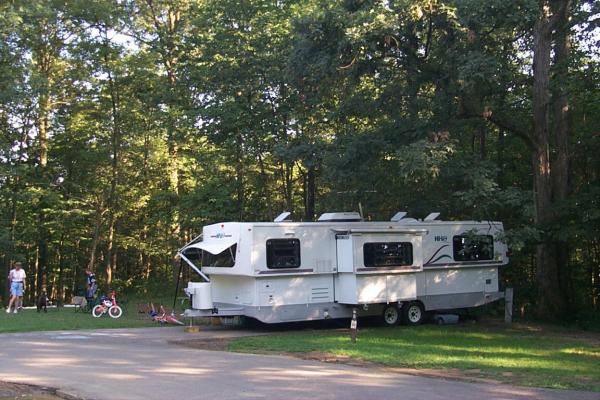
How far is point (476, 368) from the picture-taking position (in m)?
10.8

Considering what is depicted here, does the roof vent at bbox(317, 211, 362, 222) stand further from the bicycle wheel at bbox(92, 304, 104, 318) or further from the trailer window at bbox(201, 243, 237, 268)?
the bicycle wheel at bbox(92, 304, 104, 318)

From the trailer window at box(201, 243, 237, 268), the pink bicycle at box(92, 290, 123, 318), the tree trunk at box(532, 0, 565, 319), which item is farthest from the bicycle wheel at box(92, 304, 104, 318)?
the tree trunk at box(532, 0, 565, 319)

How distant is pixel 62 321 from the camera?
18344mm

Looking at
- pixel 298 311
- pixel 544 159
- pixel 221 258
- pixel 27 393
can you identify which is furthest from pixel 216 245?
pixel 544 159

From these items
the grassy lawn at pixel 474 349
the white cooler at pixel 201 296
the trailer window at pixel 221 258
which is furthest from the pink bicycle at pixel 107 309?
the grassy lawn at pixel 474 349

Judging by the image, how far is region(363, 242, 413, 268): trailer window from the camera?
1759 cm

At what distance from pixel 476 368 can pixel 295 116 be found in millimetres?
15023

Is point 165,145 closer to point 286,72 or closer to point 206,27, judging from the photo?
point 206,27

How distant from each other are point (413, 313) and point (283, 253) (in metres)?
4.86

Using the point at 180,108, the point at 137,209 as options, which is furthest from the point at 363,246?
the point at 137,209

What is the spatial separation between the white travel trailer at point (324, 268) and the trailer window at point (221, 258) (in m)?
0.03

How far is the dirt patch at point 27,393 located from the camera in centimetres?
830

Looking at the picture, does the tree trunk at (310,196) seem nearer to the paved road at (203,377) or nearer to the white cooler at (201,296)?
the white cooler at (201,296)

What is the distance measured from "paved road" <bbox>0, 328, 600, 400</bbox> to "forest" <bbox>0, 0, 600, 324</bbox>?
21.1ft
